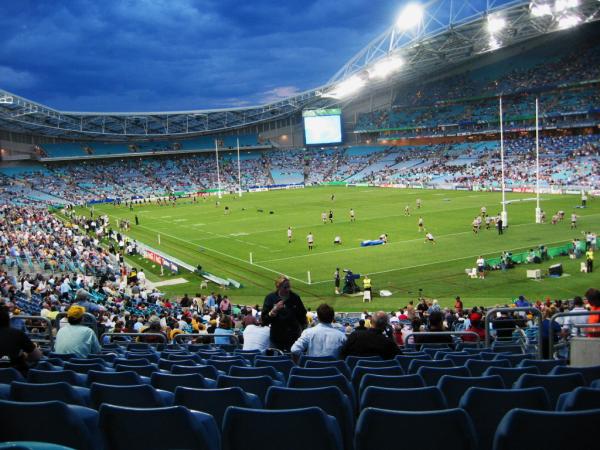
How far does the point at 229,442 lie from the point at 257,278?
27.3 metres

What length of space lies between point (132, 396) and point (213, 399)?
2.23 ft

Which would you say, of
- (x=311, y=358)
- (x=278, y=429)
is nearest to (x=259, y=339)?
(x=311, y=358)

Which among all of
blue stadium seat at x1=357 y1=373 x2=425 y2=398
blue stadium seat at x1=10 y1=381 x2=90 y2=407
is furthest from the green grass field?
blue stadium seat at x1=10 y1=381 x2=90 y2=407

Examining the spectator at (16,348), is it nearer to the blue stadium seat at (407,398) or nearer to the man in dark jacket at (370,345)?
the man in dark jacket at (370,345)

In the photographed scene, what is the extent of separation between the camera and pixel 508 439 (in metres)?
3.11

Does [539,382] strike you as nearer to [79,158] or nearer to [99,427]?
[99,427]

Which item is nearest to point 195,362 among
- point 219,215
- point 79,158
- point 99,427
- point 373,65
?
point 99,427

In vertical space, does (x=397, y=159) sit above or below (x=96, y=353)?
above

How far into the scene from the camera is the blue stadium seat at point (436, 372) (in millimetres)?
5781

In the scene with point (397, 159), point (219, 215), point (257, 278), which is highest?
point (397, 159)

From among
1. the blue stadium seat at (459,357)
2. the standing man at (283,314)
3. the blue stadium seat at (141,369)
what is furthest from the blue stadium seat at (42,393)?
the blue stadium seat at (459,357)

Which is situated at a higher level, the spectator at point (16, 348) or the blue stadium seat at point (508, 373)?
the spectator at point (16, 348)

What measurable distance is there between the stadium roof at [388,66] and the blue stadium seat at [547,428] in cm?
5829

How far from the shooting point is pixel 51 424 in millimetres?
3578
